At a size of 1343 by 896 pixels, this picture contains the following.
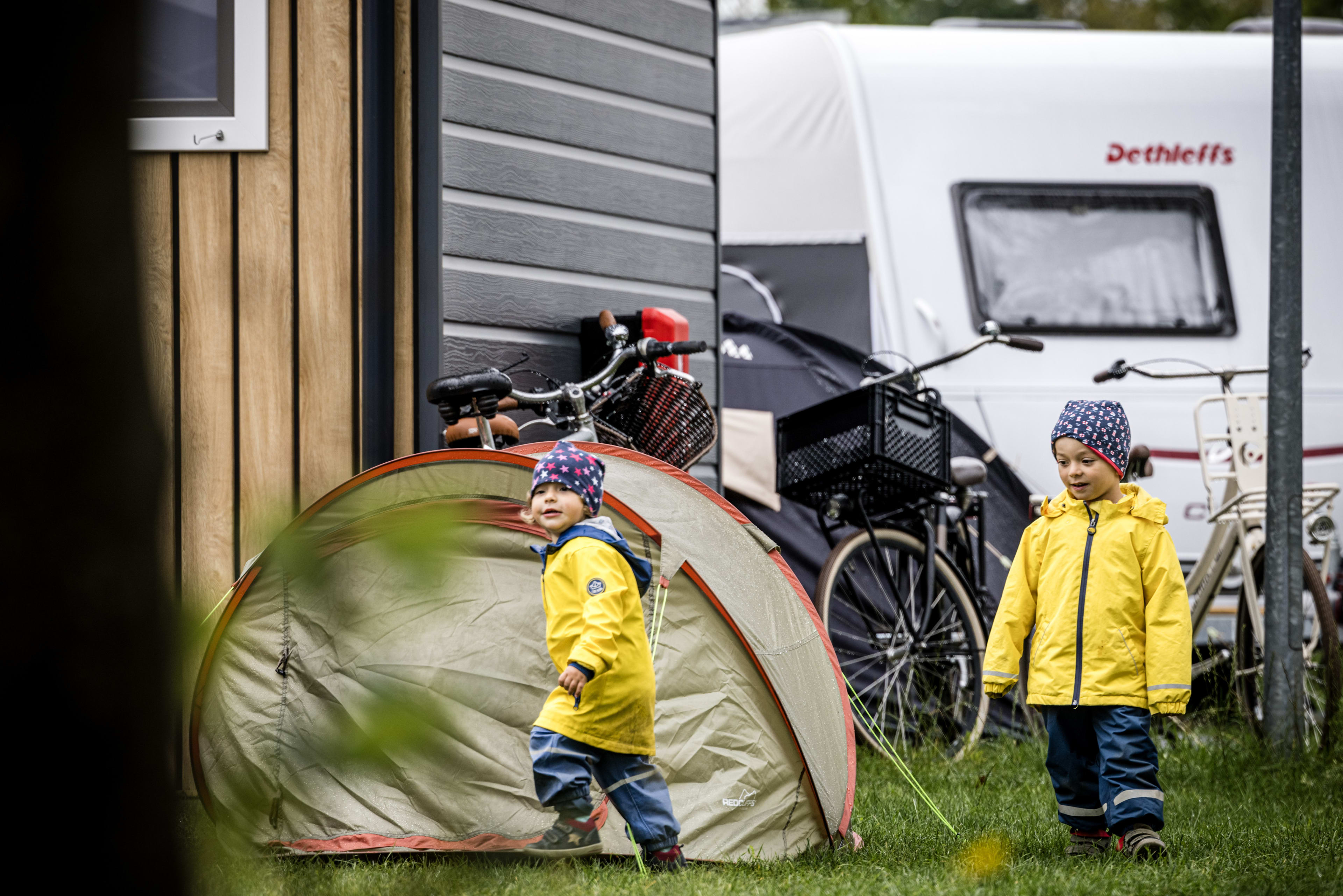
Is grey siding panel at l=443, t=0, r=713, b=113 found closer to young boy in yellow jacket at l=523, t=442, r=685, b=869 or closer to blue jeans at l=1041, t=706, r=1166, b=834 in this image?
young boy in yellow jacket at l=523, t=442, r=685, b=869

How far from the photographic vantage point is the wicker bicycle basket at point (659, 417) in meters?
4.21

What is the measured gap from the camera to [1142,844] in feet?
11.4

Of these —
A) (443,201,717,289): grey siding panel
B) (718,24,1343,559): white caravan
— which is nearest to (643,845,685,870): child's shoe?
(443,201,717,289): grey siding panel

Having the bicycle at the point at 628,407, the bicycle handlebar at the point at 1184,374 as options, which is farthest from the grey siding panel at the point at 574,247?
the bicycle handlebar at the point at 1184,374

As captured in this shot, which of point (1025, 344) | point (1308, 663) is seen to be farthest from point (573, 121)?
point (1308, 663)

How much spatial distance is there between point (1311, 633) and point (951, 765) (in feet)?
5.85

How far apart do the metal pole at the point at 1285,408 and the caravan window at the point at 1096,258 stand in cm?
182

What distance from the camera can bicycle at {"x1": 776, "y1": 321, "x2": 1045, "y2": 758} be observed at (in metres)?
5.02

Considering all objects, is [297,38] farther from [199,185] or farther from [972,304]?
[972,304]

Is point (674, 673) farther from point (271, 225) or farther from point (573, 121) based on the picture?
point (573, 121)

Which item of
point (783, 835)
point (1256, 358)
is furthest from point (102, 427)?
point (1256, 358)

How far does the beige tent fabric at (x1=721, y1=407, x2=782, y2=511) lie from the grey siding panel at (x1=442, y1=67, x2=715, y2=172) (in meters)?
1.31

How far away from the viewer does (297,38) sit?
4121 mm

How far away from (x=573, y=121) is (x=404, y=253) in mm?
834
